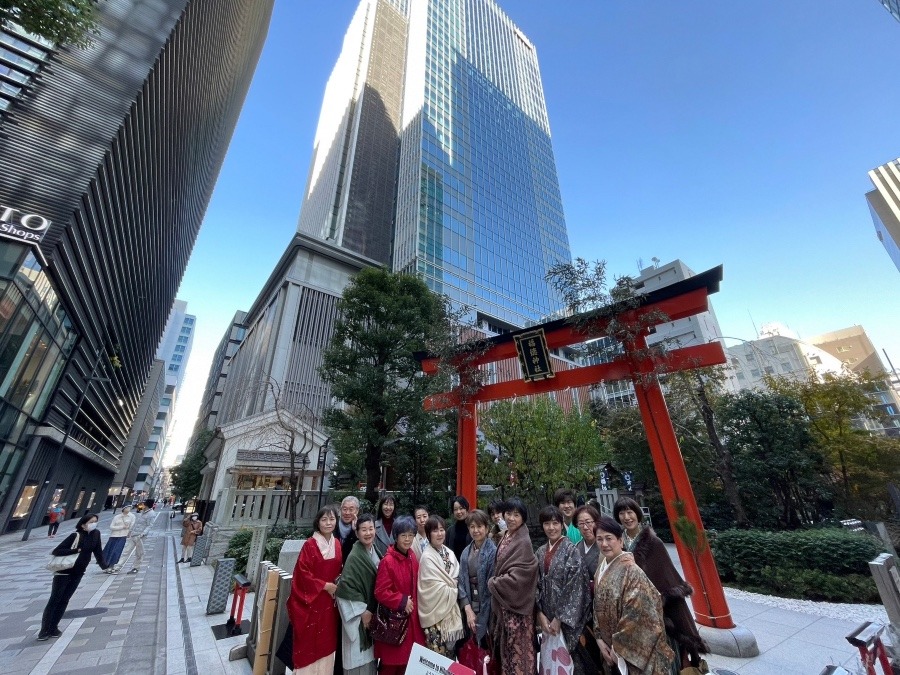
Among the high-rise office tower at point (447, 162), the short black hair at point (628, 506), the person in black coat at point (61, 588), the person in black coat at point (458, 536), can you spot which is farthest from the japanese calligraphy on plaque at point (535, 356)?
the high-rise office tower at point (447, 162)

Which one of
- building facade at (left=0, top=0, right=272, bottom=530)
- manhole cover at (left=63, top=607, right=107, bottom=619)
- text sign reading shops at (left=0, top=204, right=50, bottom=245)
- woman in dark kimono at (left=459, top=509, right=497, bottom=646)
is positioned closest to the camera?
woman in dark kimono at (left=459, top=509, right=497, bottom=646)

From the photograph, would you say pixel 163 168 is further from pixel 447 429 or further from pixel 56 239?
pixel 447 429

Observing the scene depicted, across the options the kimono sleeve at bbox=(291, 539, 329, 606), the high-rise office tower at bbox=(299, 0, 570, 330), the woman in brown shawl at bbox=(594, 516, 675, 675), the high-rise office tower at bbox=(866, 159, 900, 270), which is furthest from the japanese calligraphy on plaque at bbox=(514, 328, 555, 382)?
the high-rise office tower at bbox=(866, 159, 900, 270)

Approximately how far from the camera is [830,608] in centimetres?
599

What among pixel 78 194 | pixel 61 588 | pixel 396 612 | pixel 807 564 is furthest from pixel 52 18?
pixel 807 564

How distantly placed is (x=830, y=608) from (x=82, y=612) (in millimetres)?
12381

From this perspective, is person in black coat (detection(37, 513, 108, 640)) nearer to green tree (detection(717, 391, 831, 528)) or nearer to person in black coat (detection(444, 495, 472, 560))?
person in black coat (detection(444, 495, 472, 560))

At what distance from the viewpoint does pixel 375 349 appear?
11.9 metres

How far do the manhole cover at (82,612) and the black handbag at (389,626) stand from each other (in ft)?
20.2

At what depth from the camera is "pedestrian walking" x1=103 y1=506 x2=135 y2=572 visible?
365 inches

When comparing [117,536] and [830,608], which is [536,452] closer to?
[830,608]

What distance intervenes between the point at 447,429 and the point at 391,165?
45655 millimetres

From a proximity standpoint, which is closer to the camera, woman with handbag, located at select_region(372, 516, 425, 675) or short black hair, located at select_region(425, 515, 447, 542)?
woman with handbag, located at select_region(372, 516, 425, 675)

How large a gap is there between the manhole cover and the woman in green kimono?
18.8ft
